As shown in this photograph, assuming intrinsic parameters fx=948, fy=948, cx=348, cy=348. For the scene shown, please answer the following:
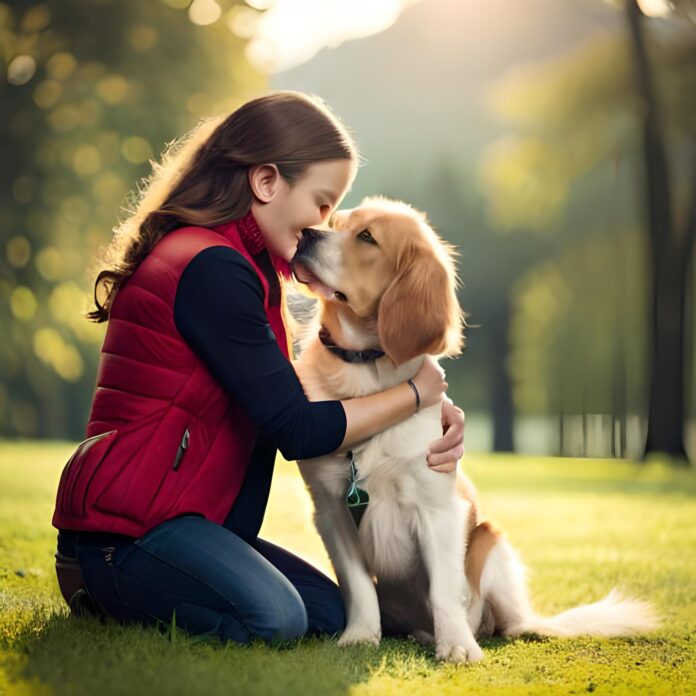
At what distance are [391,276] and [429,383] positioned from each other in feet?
1.18

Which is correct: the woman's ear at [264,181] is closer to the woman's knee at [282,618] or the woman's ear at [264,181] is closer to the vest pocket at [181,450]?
the vest pocket at [181,450]

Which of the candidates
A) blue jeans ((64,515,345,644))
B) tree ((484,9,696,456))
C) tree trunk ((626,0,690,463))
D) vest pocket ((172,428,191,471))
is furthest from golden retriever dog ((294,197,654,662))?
tree ((484,9,696,456))

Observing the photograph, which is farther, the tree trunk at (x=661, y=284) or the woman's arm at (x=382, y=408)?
the tree trunk at (x=661, y=284)

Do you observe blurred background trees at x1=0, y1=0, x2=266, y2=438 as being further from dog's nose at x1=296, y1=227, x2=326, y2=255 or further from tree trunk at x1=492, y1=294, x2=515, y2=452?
tree trunk at x1=492, y1=294, x2=515, y2=452

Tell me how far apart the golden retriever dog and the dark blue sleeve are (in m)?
0.28

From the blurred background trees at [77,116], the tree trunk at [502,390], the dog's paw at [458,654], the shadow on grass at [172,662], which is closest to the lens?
the shadow on grass at [172,662]

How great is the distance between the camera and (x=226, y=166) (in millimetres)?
2863

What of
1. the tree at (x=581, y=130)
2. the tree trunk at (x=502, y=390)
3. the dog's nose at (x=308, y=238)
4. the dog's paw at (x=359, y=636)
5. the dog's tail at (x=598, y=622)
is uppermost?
the tree at (x=581, y=130)

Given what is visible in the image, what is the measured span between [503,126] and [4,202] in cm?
765

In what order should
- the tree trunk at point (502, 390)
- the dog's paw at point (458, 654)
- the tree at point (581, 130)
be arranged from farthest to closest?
the tree trunk at point (502, 390)
the tree at point (581, 130)
the dog's paw at point (458, 654)

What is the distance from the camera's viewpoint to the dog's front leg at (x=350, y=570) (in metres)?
2.90

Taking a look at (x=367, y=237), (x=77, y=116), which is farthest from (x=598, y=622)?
(x=77, y=116)

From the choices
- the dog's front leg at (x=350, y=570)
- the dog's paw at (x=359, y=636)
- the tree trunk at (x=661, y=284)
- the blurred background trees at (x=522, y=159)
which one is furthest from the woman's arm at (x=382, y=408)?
the tree trunk at (x=661, y=284)

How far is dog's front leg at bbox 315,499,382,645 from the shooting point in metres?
2.90
